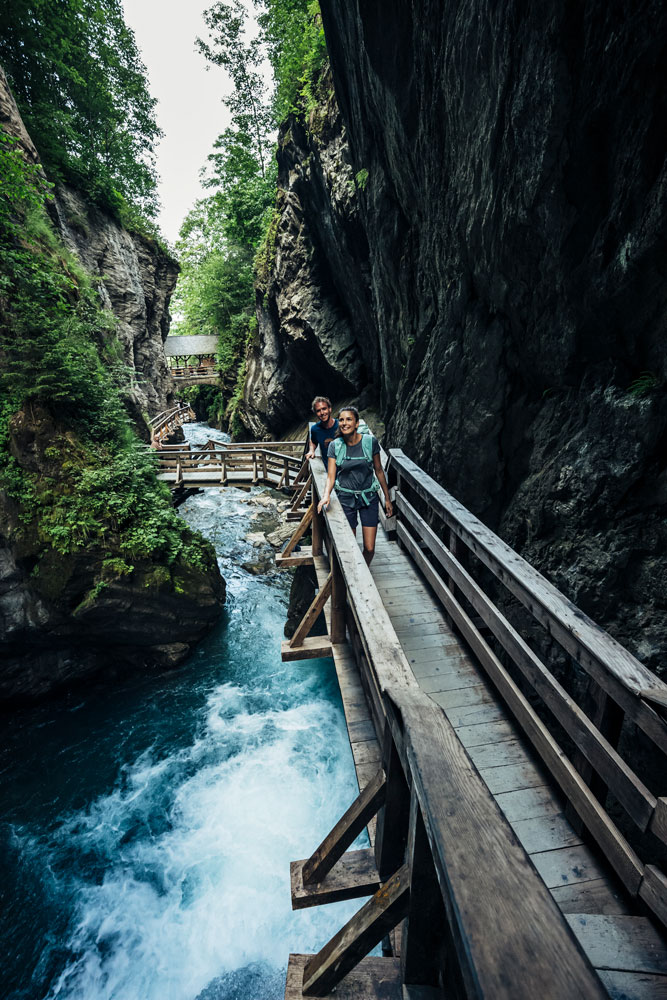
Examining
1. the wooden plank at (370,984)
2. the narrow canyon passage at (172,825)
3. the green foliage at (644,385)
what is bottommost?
the narrow canyon passage at (172,825)

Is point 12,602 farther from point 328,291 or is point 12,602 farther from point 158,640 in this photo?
point 328,291

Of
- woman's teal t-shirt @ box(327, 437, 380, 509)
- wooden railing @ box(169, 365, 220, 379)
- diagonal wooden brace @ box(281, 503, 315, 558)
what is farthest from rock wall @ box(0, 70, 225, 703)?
wooden railing @ box(169, 365, 220, 379)

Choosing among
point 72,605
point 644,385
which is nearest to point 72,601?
point 72,605

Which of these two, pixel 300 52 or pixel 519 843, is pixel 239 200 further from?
pixel 519 843

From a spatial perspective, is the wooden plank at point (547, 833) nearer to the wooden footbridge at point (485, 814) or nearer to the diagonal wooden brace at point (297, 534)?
the wooden footbridge at point (485, 814)

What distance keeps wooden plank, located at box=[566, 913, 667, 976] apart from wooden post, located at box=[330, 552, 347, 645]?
2.22 meters

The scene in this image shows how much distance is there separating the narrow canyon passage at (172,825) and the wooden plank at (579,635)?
5.11 m

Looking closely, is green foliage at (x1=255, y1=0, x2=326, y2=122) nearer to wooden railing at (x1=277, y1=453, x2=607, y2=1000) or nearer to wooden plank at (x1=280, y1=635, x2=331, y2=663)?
wooden plank at (x1=280, y1=635, x2=331, y2=663)

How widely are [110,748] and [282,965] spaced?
4.39 meters

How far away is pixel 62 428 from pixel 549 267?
30.1 feet

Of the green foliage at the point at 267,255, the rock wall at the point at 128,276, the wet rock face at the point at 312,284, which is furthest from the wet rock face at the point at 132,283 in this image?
the green foliage at the point at 267,255

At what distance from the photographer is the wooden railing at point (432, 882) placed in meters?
0.68

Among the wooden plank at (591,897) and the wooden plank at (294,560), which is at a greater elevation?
the wooden plank at (294,560)

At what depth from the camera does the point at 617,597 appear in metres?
3.27
